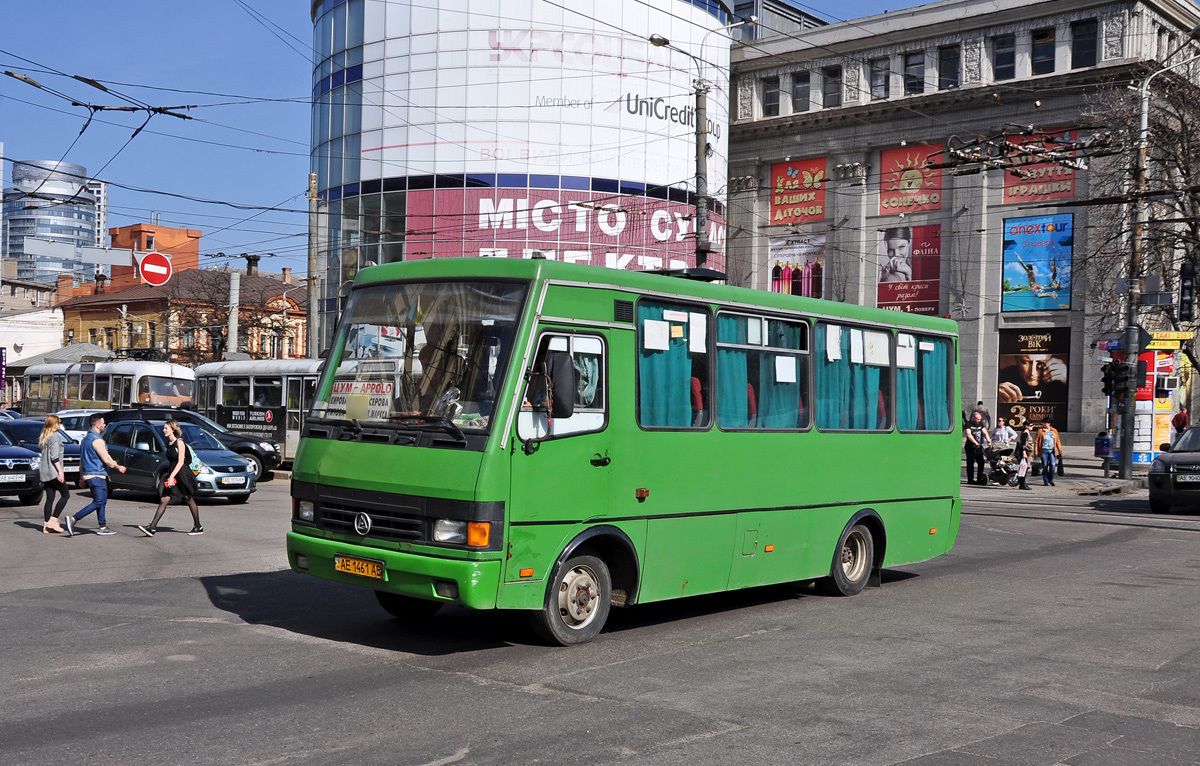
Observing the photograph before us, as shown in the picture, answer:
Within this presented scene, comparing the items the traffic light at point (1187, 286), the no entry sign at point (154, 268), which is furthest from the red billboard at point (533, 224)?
the traffic light at point (1187, 286)

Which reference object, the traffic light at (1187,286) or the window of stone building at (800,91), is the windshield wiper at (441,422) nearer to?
the traffic light at (1187,286)

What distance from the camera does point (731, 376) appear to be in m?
10.4

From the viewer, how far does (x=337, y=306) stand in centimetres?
5466

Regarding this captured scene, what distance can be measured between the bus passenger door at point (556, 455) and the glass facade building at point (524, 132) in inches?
1592

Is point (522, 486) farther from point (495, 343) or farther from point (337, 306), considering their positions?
point (337, 306)

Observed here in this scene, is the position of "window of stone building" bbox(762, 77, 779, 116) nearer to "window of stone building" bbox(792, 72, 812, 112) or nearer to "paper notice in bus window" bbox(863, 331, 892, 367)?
"window of stone building" bbox(792, 72, 812, 112)

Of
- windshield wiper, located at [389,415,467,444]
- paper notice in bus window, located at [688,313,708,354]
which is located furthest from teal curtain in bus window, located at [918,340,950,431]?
windshield wiper, located at [389,415,467,444]

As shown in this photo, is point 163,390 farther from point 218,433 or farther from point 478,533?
point 478,533

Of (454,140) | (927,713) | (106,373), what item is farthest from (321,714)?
(454,140)

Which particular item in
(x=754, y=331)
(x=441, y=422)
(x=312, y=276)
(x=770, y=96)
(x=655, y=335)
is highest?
(x=770, y=96)

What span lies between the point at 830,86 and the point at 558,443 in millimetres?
48324

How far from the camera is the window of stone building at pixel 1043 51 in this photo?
47094 mm

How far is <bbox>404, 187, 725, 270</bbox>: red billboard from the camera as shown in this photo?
4997cm

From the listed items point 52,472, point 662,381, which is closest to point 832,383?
point 662,381
